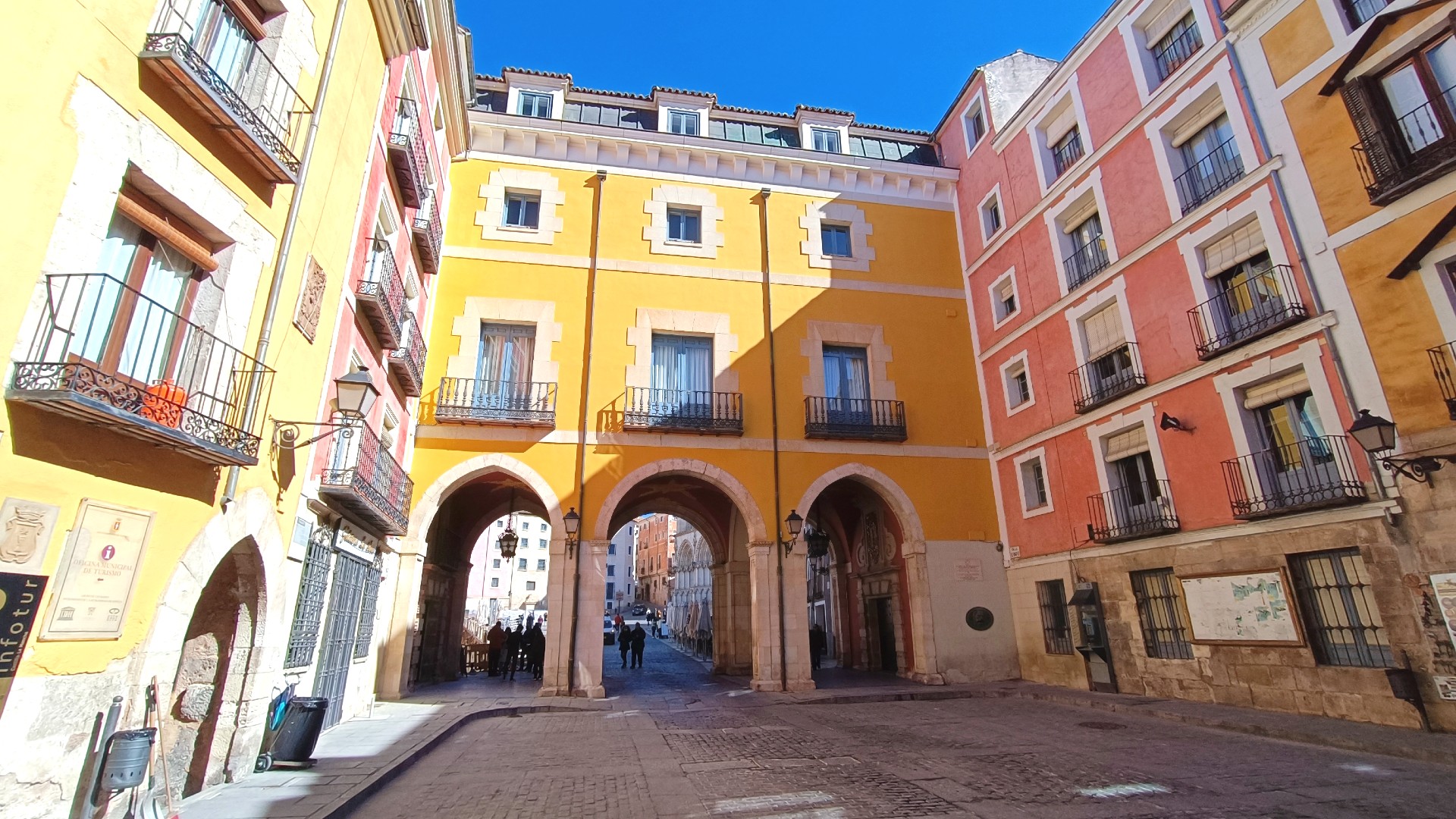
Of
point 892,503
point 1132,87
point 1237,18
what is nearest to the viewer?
point 1237,18

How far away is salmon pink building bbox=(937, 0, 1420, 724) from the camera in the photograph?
945 cm

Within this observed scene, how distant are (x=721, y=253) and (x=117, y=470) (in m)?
13.0

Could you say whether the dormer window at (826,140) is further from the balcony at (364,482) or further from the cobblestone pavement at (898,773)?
the cobblestone pavement at (898,773)

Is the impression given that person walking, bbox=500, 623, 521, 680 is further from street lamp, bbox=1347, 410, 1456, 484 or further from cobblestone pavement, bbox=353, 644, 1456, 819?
street lamp, bbox=1347, 410, 1456, 484

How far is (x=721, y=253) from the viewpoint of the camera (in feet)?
54.5

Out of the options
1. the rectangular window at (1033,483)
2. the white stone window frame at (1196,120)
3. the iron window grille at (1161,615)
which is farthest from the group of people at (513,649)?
the white stone window frame at (1196,120)

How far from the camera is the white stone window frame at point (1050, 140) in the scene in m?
14.4

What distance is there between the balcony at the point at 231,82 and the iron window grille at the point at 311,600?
169 inches

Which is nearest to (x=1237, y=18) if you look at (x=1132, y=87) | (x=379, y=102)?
(x=1132, y=87)

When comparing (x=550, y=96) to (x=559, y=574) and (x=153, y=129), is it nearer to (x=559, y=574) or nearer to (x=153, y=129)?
(x=559, y=574)

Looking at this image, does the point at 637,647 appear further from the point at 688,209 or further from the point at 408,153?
the point at 408,153

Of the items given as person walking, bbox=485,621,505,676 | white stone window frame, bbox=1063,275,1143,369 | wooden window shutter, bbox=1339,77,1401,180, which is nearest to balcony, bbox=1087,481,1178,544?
white stone window frame, bbox=1063,275,1143,369

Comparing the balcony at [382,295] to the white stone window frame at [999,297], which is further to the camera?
the white stone window frame at [999,297]

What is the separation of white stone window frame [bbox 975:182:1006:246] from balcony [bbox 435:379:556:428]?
11.0 metres
